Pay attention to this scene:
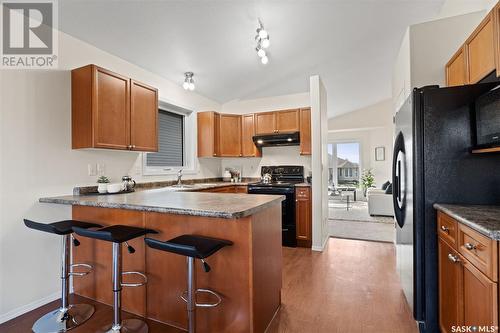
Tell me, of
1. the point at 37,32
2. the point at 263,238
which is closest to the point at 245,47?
the point at 37,32

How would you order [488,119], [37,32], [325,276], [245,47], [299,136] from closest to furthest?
[488,119] < [37,32] < [325,276] < [245,47] < [299,136]

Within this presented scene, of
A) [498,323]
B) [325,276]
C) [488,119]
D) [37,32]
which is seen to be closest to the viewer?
[498,323]

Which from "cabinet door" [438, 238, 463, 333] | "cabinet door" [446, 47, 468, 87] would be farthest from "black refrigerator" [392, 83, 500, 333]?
"cabinet door" [446, 47, 468, 87]

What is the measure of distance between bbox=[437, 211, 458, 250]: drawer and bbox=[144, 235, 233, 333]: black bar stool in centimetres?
125

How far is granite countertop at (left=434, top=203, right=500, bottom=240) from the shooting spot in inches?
39.0

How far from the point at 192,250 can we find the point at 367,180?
779cm

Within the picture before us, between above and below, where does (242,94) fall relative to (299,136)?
above

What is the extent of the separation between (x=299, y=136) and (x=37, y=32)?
11.4 feet

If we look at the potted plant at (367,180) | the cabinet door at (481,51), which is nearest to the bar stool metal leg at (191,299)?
the cabinet door at (481,51)

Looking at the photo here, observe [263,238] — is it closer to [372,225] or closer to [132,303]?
[132,303]

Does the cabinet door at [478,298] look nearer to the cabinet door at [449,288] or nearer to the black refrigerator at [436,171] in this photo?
the cabinet door at [449,288]

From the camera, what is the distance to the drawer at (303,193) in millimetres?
3650

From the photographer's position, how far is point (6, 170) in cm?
198

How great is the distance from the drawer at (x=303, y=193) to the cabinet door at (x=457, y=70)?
2028 mm
